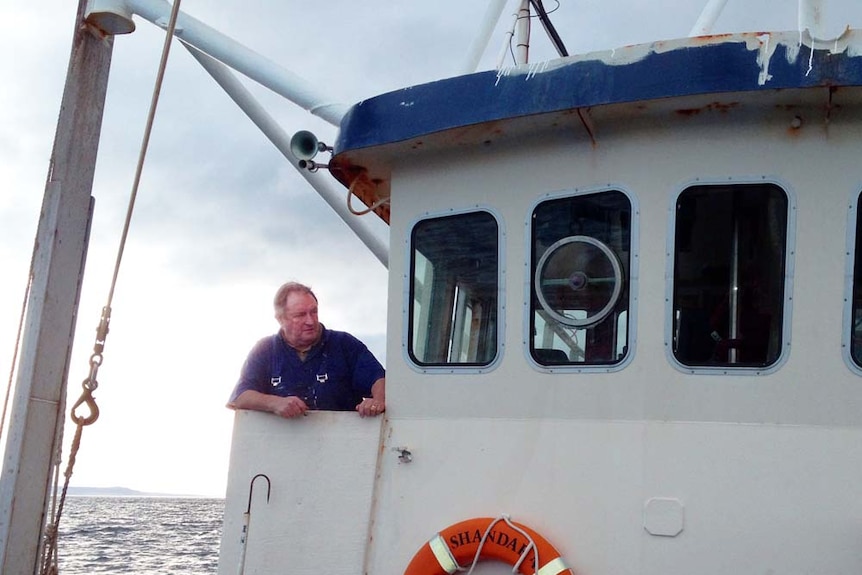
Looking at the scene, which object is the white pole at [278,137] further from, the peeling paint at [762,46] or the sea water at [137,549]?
the sea water at [137,549]

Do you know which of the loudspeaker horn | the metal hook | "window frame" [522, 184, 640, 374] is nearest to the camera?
"window frame" [522, 184, 640, 374]

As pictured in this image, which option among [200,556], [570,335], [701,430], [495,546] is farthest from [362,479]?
[200,556]

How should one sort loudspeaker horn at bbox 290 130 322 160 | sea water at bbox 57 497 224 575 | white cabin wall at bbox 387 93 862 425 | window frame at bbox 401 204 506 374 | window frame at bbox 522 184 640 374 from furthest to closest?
sea water at bbox 57 497 224 575, loudspeaker horn at bbox 290 130 322 160, window frame at bbox 401 204 506 374, window frame at bbox 522 184 640 374, white cabin wall at bbox 387 93 862 425

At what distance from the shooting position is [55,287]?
5695mm

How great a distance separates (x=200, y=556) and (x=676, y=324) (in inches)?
1169

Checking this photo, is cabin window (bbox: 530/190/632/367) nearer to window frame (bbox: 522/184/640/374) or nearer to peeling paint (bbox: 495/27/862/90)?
window frame (bbox: 522/184/640/374)

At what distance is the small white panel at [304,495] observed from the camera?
5.03 m

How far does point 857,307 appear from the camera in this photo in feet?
14.3

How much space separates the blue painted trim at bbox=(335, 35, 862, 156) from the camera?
14.0 feet

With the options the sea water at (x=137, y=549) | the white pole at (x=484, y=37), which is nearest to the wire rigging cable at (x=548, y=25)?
the white pole at (x=484, y=37)

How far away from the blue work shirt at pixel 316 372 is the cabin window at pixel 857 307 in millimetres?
2347

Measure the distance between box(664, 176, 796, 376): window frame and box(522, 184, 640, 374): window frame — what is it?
137 millimetres

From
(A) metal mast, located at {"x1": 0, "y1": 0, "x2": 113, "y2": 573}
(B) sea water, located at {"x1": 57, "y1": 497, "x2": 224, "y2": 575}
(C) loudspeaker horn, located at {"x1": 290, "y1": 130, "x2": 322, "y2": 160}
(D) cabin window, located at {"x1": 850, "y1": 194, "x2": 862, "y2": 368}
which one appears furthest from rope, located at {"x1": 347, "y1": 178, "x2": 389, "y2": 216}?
(B) sea water, located at {"x1": 57, "y1": 497, "x2": 224, "y2": 575}

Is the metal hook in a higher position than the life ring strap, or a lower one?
higher
